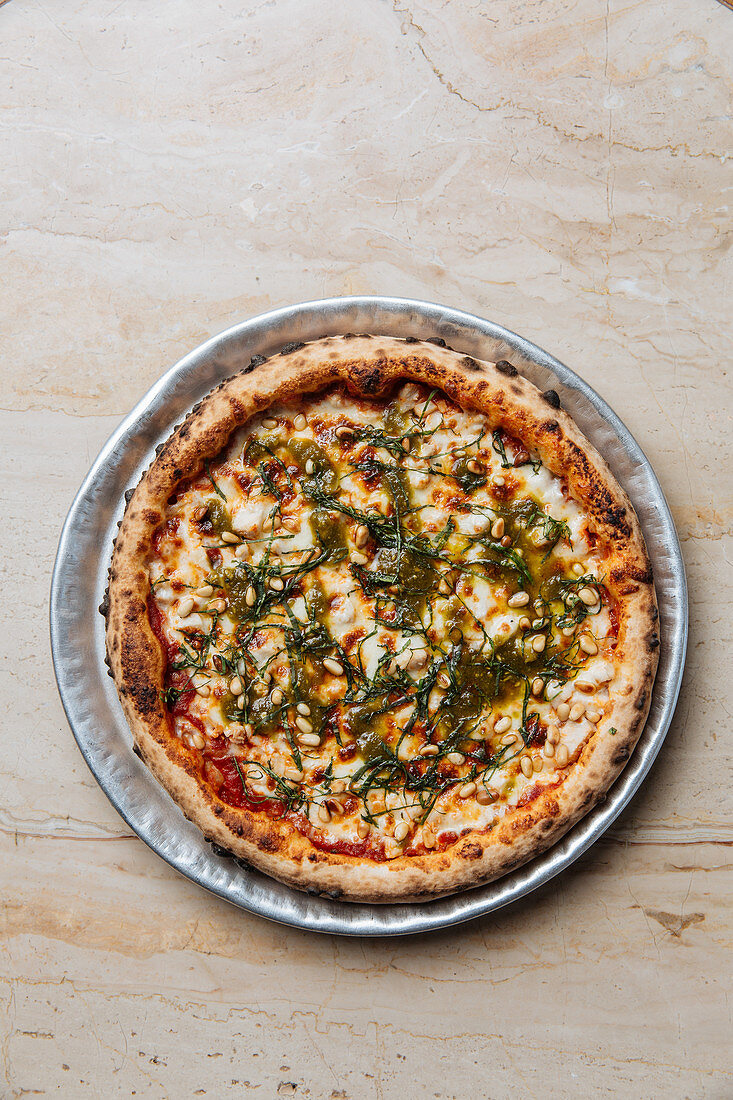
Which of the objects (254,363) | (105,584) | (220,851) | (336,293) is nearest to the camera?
(220,851)

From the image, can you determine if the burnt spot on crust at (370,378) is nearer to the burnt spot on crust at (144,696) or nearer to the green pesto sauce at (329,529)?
the green pesto sauce at (329,529)

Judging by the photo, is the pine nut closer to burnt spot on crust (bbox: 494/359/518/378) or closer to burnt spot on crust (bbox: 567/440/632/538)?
burnt spot on crust (bbox: 567/440/632/538)

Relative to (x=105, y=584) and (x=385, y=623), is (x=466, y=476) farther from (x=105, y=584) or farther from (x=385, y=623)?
(x=105, y=584)

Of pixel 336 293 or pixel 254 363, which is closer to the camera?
pixel 254 363

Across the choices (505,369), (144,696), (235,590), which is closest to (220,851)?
(144,696)

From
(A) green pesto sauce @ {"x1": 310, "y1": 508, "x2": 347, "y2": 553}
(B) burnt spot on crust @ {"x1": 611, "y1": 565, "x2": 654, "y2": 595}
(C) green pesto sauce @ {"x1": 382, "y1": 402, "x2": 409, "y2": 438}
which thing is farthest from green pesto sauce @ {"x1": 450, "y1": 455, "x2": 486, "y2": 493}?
(B) burnt spot on crust @ {"x1": 611, "y1": 565, "x2": 654, "y2": 595}

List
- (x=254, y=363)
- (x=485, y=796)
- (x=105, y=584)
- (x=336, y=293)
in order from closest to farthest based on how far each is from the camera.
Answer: (x=485, y=796) < (x=254, y=363) < (x=105, y=584) < (x=336, y=293)

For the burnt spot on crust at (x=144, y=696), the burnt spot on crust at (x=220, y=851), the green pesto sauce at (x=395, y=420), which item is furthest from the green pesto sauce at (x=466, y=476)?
the burnt spot on crust at (x=220, y=851)
